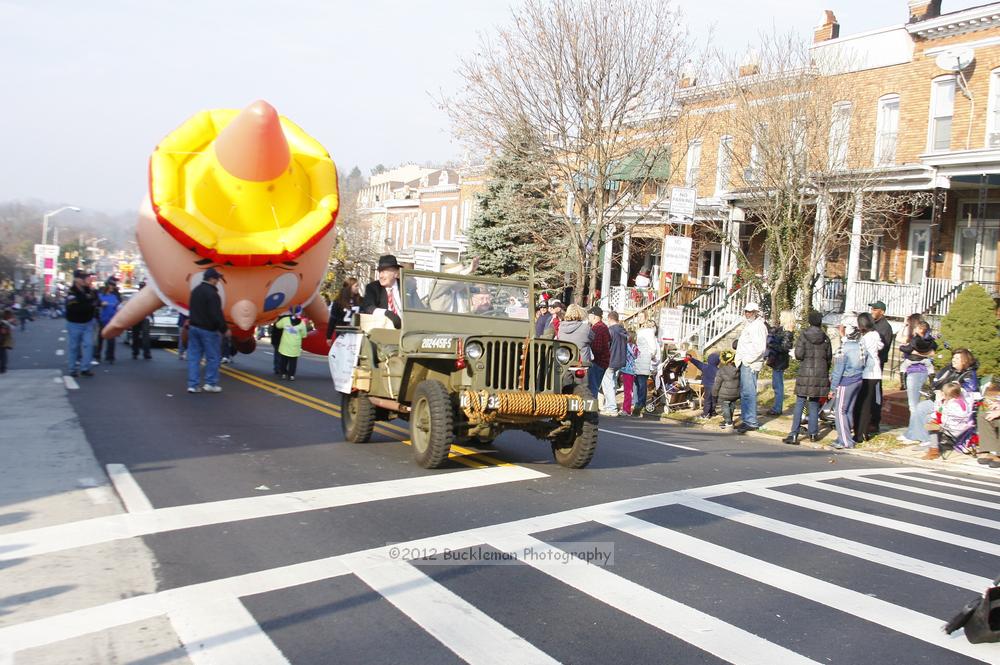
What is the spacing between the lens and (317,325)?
19.2m

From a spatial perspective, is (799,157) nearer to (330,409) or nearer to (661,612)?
(330,409)

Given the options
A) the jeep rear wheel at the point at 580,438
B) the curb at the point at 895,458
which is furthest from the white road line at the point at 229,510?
the curb at the point at 895,458

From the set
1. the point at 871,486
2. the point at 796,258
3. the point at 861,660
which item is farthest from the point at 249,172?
the point at 796,258

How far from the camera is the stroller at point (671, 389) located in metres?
16.8

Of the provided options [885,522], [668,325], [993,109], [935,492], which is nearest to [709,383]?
[668,325]

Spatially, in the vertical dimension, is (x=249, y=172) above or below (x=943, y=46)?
below

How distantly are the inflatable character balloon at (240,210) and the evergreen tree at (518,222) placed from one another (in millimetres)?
4310

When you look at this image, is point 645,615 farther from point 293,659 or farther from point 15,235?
point 15,235

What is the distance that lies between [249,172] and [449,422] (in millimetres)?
7776

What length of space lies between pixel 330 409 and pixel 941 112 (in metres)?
18.9

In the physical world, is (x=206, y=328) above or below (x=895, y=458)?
above

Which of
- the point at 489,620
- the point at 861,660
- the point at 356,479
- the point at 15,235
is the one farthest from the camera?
the point at 15,235

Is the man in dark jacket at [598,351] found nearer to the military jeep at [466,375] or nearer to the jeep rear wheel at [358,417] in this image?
the military jeep at [466,375]

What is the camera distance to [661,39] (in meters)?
22.1
